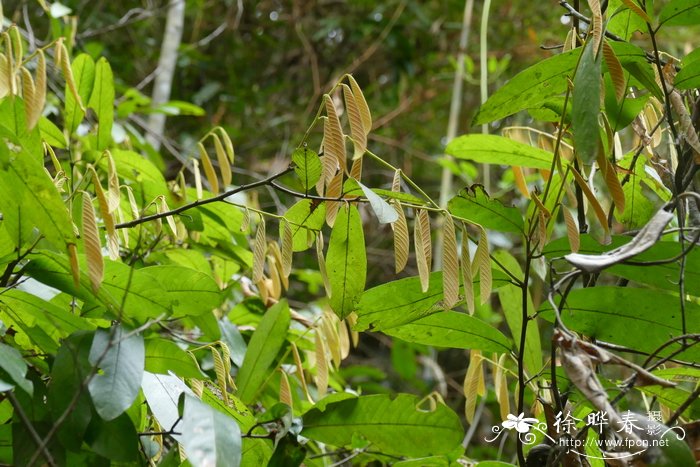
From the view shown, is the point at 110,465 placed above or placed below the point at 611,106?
below

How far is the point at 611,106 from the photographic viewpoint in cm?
64

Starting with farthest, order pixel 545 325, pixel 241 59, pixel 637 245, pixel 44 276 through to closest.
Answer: pixel 241 59 → pixel 545 325 → pixel 44 276 → pixel 637 245

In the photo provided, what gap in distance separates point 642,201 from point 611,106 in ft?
0.61

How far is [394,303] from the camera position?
2.07 ft

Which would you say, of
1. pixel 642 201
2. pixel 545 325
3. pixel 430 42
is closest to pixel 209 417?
pixel 642 201

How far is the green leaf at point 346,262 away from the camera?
23.8 inches

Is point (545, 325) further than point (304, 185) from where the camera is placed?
Yes

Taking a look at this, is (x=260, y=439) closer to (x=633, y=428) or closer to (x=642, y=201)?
(x=633, y=428)

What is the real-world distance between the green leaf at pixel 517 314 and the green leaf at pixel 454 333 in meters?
0.05

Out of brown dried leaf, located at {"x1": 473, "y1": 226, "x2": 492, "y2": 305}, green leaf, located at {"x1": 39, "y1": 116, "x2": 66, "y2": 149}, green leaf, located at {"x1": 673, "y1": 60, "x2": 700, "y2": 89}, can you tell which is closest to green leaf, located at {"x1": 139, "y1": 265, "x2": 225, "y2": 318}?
brown dried leaf, located at {"x1": 473, "y1": 226, "x2": 492, "y2": 305}

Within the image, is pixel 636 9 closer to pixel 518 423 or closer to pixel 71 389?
pixel 518 423

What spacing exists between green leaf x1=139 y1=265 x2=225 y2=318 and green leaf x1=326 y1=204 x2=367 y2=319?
3.9 inches

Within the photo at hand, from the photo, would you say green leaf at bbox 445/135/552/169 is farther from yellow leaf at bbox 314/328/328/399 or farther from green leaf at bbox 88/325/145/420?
green leaf at bbox 88/325/145/420

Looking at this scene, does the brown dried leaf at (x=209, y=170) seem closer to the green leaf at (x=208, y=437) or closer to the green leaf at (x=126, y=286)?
the green leaf at (x=126, y=286)
